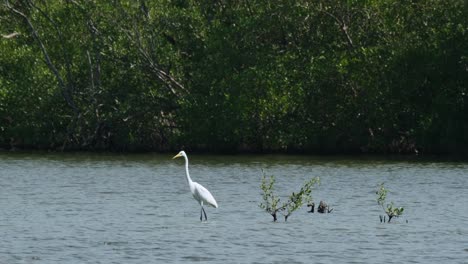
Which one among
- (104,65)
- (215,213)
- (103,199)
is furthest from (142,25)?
(215,213)

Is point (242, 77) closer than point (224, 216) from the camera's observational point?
No

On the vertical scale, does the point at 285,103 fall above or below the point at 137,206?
above

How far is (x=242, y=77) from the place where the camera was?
1971 inches

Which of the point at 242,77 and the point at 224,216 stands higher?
the point at 242,77

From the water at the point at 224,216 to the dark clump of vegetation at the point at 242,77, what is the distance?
5.25m

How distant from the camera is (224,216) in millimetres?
27266

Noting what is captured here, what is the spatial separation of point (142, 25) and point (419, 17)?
12.0 m

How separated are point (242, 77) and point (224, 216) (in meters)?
23.2

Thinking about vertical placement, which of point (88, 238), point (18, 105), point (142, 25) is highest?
point (142, 25)

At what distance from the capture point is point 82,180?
124ft

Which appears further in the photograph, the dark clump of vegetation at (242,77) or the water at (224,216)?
the dark clump of vegetation at (242,77)

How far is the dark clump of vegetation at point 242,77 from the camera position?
160 feet

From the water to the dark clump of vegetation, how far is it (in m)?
5.25

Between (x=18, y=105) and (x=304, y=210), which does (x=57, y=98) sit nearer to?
(x=18, y=105)
